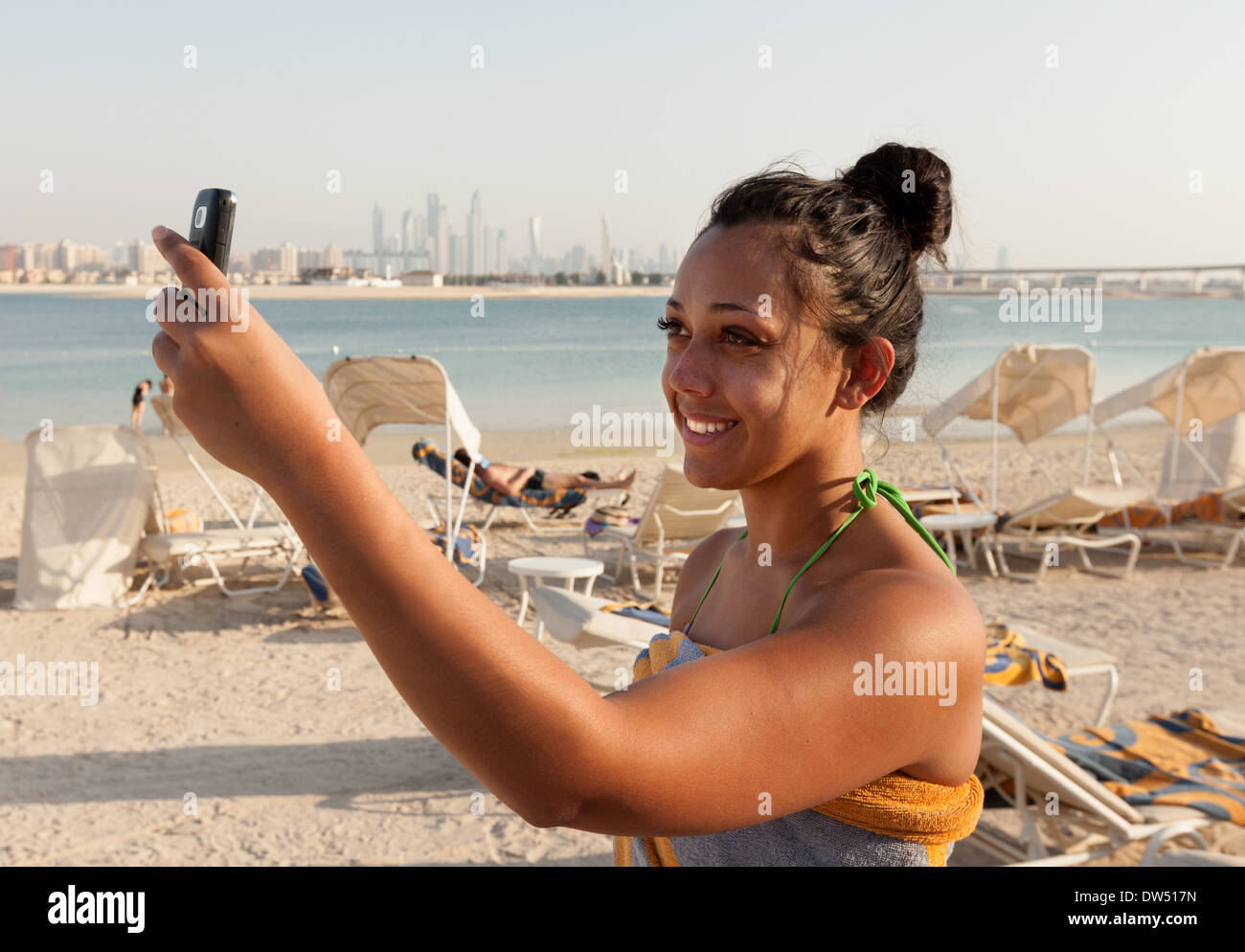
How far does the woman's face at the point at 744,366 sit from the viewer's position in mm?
1189

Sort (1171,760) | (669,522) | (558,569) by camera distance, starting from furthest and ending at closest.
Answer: (669,522)
(558,569)
(1171,760)

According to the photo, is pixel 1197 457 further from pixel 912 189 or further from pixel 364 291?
pixel 364 291

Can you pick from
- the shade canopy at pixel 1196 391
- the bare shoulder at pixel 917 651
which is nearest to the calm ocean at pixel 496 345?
the shade canopy at pixel 1196 391

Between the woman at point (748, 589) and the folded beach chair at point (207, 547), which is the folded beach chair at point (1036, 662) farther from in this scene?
the folded beach chair at point (207, 547)

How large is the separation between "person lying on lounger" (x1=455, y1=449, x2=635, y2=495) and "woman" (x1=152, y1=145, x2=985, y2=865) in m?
8.38

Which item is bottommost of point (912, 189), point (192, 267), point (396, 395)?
point (396, 395)

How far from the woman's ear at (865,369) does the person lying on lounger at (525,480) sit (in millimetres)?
8430

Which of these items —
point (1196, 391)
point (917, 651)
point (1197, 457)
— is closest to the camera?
point (917, 651)

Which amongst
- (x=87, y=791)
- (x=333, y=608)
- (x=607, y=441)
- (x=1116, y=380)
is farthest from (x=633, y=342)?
(x=87, y=791)

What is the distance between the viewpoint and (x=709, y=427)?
1.23 m

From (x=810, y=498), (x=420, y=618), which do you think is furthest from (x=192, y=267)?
(x=810, y=498)

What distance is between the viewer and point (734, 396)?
119 centimetres

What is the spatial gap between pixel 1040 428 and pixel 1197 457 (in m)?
1.49
